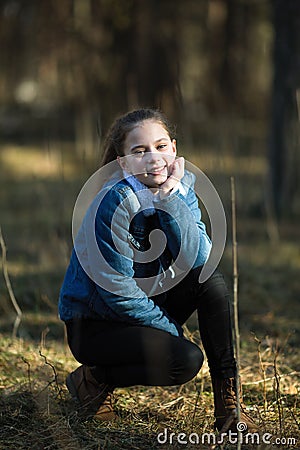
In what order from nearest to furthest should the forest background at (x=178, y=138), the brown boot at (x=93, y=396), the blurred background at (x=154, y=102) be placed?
1. the brown boot at (x=93, y=396)
2. the forest background at (x=178, y=138)
3. the blurred background at (x=154, y=102)

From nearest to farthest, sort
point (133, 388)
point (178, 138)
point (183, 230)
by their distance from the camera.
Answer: point (183, 230)
point (178, 138)
point (133, 388)

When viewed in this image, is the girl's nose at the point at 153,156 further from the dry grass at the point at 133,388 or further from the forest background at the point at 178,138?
the dry grass at the point at 133,388

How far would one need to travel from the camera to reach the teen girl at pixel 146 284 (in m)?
2.30

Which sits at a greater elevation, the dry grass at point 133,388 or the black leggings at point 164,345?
the black leggings at point 164,345

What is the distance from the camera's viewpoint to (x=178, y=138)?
2709 mm

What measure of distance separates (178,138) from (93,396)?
39.6 inches

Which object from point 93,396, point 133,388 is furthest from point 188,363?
point 133,388

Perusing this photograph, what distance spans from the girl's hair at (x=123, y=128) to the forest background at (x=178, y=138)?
0.80ft

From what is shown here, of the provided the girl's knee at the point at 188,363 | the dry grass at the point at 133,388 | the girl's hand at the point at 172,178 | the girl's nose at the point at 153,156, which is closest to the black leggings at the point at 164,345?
the girl's knee at the point at 188,363

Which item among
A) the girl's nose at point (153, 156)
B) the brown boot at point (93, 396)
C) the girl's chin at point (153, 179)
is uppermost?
the girl's nose at point (153, 156)

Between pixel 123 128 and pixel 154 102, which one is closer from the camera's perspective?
pixel 123 128

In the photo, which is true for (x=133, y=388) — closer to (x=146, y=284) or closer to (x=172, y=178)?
(x=146, y=284)

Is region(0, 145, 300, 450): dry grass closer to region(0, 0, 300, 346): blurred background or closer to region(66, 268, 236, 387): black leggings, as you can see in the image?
region(0, 0, 300, 346): blurred background

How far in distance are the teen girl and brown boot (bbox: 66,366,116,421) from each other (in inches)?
2.4
